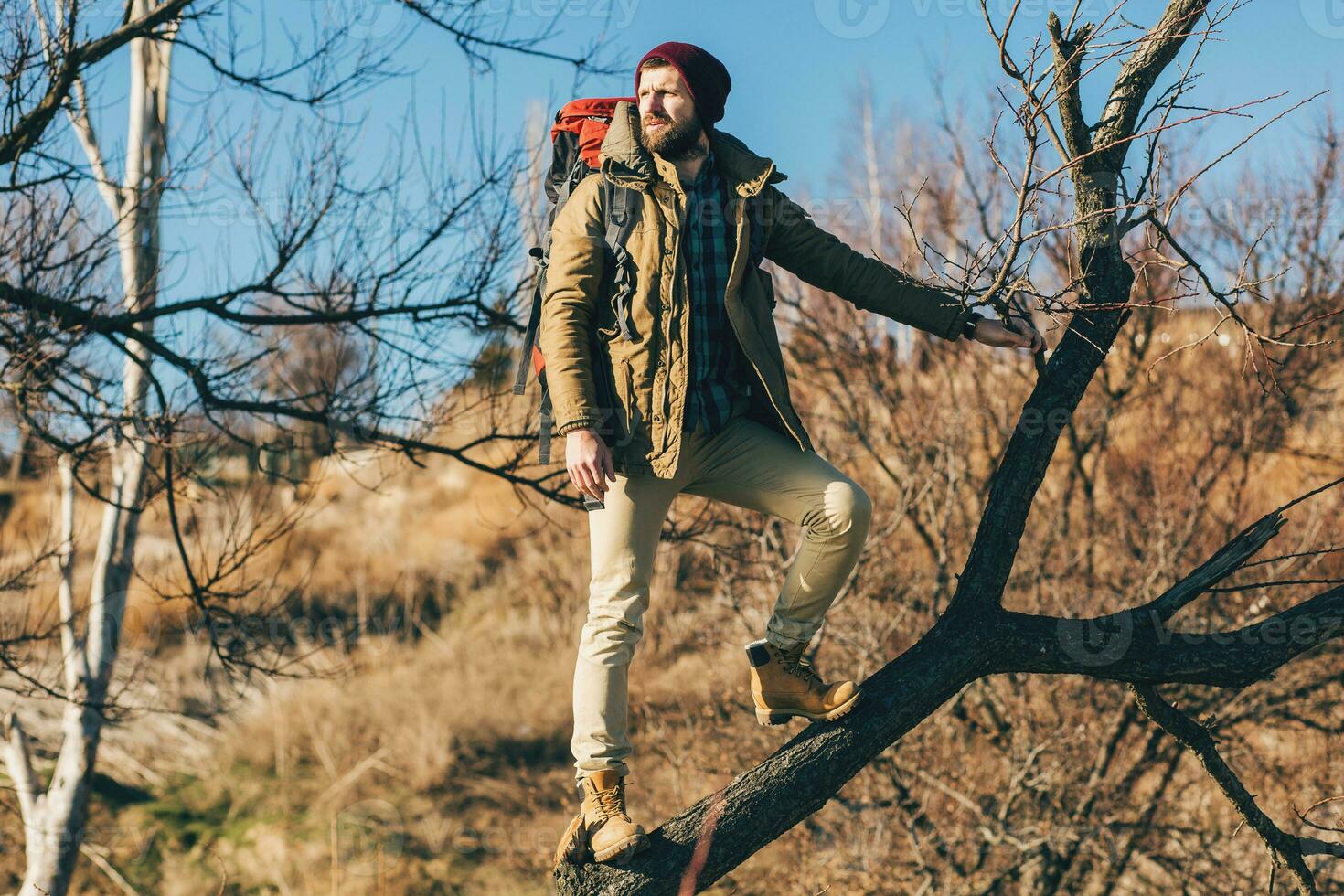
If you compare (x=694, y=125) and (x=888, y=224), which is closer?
(x=694, y=125)

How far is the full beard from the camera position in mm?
3070

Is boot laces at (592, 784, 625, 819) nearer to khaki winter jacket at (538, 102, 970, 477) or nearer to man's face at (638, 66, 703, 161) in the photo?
khaki winter jacket at (538, 102, 970, 477)

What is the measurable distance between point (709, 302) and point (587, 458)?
21.2 inches

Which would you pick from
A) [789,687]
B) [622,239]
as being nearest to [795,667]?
[789,687]

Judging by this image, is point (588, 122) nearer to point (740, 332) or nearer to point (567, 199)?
point (567, 199)

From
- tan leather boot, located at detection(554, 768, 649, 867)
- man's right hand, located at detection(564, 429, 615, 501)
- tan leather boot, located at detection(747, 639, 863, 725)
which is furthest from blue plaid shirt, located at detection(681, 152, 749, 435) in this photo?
tan leather boot, located at detection(554, 768, 649, 867)

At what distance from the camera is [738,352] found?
3.19 m

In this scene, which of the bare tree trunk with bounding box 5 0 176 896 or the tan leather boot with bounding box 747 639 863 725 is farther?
the bare tree trunk with bounding box 5 0 176 896

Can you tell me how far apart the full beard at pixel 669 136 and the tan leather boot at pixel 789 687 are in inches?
49.9

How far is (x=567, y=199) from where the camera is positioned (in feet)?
10.6

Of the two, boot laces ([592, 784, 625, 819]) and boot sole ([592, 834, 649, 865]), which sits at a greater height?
boot laces ([592, 784, 625, 819])

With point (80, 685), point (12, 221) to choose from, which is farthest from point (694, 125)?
point (80, 685)

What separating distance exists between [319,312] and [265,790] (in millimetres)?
9592

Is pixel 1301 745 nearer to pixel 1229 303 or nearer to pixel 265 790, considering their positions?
pixel 1229 303
